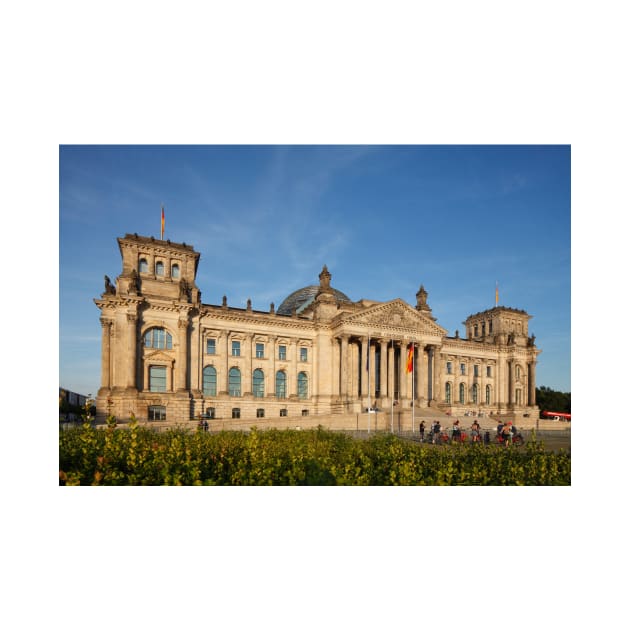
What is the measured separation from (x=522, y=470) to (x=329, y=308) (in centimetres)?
4459

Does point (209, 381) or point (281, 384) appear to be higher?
point (209, 381)

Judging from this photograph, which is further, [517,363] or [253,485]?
[517,363]

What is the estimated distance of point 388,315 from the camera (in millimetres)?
55875

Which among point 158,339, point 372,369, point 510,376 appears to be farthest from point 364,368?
point 510,376

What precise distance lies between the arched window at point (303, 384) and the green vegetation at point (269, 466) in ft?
130

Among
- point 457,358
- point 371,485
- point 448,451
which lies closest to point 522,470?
point 448,451

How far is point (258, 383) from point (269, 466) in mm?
40020

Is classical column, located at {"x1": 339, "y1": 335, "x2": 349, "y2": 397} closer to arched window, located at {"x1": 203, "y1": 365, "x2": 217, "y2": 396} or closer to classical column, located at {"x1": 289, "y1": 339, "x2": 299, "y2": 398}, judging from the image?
classical column, located at {"x1": 289, "y1": 339, "x2": 299, "y2": 398}

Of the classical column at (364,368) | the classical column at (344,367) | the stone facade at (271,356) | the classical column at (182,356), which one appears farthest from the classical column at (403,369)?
the classical column at (182,356)

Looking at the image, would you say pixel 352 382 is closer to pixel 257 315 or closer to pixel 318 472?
pixel 257 315

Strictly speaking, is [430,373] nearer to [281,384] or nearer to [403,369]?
[403,369]

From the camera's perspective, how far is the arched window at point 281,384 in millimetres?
53562

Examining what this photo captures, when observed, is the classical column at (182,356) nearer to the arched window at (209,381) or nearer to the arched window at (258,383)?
the arched window at (209,381)

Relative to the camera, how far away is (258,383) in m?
52.6
